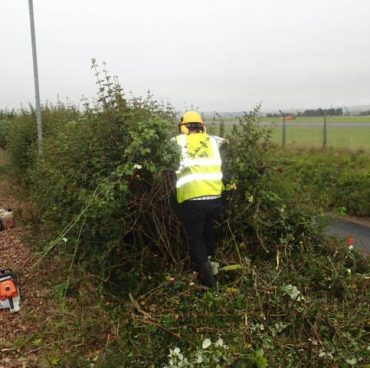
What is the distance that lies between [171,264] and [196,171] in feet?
3.75

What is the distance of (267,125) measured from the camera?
17.6 ft

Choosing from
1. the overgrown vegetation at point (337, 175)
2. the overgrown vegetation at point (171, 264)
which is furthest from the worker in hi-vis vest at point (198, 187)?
the overgrown vegetation at point (337, 175)

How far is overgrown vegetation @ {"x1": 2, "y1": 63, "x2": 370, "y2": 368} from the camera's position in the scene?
3.57m

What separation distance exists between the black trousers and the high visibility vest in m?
0.09

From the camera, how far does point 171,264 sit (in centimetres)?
470

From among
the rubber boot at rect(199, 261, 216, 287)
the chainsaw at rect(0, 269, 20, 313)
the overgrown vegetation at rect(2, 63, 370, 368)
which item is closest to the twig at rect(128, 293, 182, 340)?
the overgrown vegetation at rect(2, 63, 370, 368)

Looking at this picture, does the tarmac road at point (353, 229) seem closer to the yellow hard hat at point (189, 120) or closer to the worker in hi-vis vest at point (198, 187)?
the worker in hi-vis vest at point (198, 187)

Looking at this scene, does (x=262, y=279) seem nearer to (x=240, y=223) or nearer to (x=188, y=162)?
(x=240, y=223)

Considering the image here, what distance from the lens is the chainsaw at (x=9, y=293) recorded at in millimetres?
4426

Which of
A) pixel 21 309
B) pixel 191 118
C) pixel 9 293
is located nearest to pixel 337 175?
pixel 191 118

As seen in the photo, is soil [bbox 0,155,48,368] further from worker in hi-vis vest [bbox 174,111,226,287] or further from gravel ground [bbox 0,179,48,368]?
worker in hi-vis vest [bbox 174,111,226,287]

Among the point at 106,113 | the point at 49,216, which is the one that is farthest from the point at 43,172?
the point at 106,113

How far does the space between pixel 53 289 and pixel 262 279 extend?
238cm

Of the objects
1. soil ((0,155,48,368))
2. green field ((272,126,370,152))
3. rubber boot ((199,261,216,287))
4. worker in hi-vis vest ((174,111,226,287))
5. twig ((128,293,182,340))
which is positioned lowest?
soil ((0,155,48,368))
